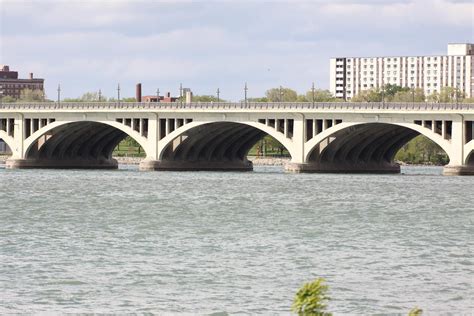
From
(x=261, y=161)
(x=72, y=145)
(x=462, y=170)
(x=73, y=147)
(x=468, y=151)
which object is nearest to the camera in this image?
(x=468, y=151)

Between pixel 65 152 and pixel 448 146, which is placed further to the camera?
pixel 65 152

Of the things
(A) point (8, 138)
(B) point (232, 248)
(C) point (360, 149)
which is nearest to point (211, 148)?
(C) point (360, 149)

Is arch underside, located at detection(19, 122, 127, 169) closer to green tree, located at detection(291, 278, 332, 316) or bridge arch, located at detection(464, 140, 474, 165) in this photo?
bridge arch, located at detection(464, 140, 474, 165)

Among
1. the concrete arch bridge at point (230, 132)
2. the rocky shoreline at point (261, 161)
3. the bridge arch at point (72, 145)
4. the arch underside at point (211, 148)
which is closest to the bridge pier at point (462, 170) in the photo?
the concrete arch bridge at point (230, 132)

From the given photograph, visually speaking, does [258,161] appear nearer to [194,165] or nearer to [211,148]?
[211,148]

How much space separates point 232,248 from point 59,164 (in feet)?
269

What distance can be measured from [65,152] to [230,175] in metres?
23.4

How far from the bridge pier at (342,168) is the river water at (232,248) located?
2219cm

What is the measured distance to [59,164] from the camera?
131 meters

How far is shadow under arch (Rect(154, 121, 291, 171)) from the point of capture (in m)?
122

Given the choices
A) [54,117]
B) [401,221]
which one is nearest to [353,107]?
[54,117]

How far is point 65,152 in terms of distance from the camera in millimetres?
132375

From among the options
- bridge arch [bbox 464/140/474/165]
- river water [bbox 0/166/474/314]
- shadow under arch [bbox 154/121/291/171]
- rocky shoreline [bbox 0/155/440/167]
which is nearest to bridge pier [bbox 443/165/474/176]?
bridge arch [bbox 464/140/474/165]

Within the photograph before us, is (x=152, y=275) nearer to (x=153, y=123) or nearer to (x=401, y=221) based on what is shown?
(x=401, y=221)
